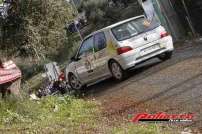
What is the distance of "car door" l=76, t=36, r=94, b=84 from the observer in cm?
1855

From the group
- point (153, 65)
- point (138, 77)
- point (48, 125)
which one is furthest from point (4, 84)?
point (153, 65)

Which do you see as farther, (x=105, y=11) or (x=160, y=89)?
(x=105, y=11)

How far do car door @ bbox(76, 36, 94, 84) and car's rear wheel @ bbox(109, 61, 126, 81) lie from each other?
953mm

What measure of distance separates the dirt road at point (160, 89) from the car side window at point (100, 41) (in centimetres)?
115

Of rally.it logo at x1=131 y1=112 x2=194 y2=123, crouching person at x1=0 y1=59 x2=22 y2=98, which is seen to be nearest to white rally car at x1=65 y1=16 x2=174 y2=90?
crouching person at x1=0 y1=59 x2=22 y2=98

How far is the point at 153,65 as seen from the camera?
1834cm

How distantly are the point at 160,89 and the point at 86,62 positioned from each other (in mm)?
5194

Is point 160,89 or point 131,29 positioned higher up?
point 131,29

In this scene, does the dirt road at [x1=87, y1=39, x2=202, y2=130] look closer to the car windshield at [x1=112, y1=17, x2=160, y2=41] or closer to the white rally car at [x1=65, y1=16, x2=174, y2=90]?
the white rally car at [x1=65, y1=16, x2=174, y2=90]

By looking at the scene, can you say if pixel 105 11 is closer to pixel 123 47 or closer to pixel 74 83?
pixel 74 83

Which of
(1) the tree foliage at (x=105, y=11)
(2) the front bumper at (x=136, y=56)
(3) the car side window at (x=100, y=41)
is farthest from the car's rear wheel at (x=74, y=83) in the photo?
(1) the tree foliage at (x=105, y=11)

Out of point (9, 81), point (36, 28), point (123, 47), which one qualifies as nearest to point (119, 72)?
point (123, 47)

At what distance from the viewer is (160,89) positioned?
553 inches

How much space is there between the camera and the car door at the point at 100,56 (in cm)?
1780
